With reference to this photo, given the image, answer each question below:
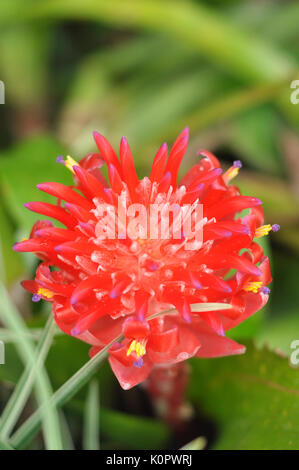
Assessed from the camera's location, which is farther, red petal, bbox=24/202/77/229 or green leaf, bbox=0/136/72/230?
green leaf, bbox=0/136/72/230

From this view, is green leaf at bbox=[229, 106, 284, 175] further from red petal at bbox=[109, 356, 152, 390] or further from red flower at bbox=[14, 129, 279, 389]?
red petal at bbox=[109, 356, 152, 390]

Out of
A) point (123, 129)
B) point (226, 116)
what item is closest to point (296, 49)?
point (226, 116)

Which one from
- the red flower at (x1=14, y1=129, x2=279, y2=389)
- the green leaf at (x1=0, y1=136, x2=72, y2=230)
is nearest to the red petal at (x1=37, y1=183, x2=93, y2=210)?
the red flower at (x1=14, y1=129, x2=279, y2=389)

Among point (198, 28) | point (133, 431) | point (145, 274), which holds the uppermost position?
point (198, 28)

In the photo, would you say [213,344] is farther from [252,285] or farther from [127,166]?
[127,166]

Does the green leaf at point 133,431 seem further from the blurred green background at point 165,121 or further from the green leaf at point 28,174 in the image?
the green leaf at point 28,174

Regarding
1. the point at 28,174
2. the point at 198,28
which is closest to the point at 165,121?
the point at 198,28

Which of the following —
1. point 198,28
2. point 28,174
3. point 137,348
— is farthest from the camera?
point 198,28
